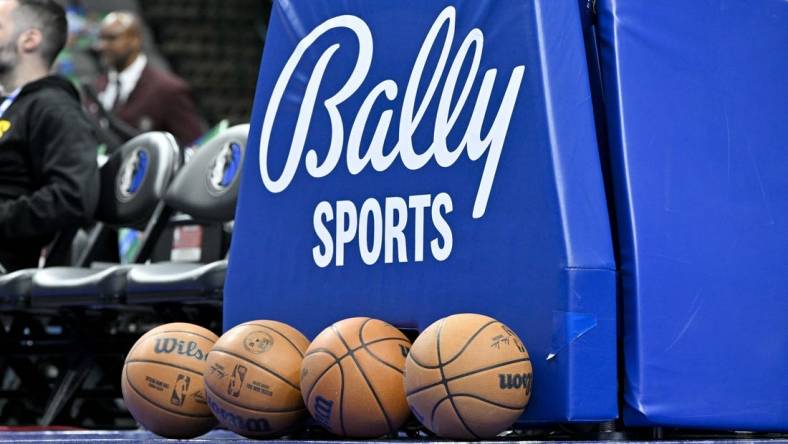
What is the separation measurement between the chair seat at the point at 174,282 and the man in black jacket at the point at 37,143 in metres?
0.68

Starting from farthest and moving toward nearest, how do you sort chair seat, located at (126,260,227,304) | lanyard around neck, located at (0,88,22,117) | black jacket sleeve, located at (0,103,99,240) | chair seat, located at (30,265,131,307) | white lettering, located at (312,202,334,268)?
lanyard around neck, located at (0,88,22,117) → black jacket sleeve, located at (0,103,99,240) → chair seat, located at (30,265,131,307) → chair seat, located at (126,260,227,304) → white lettering, located at (312,202,334,268)

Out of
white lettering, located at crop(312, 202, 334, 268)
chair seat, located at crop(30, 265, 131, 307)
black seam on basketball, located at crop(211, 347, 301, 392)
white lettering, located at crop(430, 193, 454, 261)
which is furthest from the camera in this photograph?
chair seat, located at crop(30, 265, 131, 307)

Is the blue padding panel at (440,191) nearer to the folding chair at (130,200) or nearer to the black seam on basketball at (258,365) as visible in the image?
the black seam on basketball at (258,365)

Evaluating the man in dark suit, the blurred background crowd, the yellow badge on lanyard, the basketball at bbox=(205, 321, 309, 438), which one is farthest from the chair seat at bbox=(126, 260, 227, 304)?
the blurred background crowd

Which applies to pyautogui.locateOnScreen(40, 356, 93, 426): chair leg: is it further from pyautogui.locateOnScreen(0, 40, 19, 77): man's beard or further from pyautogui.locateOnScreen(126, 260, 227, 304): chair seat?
pyautogui.locateOnScreen(0, 40, 19, 77): man's beard

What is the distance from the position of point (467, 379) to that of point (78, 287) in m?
2.91

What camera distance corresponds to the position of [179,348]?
3508 millimetres

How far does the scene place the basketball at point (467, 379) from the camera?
301 cm

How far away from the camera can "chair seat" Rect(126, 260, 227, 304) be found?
5164mm

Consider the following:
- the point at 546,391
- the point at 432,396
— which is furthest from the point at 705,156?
the point at 432,396

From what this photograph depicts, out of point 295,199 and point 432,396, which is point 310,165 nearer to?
point 295,199

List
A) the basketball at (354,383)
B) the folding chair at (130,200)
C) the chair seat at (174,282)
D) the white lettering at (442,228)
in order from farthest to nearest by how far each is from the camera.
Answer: the folding chair at (130,200)
the chair seat at (174,282)
the white lettering at (442,228)
the basketball at (354,383)

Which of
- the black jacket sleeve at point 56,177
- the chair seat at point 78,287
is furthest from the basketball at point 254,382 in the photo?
the black jacket sleeve at point 56,177

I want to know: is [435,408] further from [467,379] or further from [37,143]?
[37,143]
